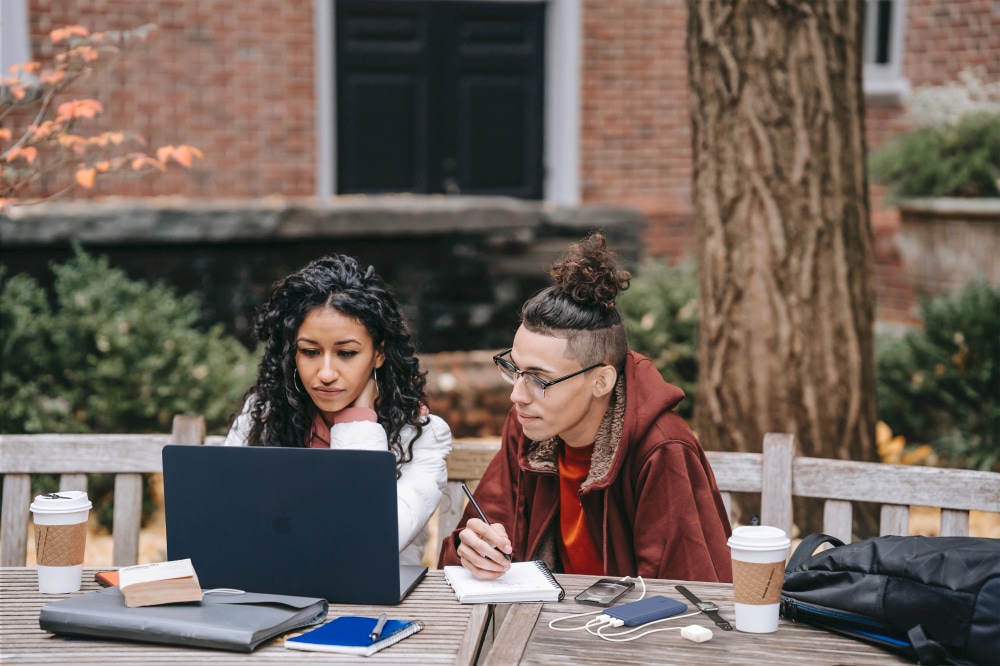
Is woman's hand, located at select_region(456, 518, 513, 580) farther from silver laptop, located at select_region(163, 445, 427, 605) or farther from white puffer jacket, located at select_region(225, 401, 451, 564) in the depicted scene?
white puffer jacket, located at select_region(225, 401, 451, 564)

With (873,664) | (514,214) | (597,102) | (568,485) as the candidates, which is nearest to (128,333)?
(514,214)

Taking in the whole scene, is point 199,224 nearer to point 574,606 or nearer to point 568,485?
point 568,485

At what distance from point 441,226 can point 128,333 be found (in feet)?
7.84

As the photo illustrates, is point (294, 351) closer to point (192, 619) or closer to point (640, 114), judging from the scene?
point (192, 619)

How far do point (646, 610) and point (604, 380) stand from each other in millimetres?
658

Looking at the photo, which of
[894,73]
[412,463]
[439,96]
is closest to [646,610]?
[412,463]

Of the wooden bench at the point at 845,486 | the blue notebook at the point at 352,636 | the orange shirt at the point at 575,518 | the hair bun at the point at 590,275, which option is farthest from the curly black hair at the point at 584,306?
the blue notebook at the point at 352,636

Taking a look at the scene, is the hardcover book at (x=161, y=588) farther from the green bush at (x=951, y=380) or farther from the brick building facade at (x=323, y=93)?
the brick building facade at (x=323, y=93)

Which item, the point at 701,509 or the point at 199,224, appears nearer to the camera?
the point at 701,509

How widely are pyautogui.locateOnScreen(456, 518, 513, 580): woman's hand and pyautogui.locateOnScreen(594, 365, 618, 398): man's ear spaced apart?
477 millimetres

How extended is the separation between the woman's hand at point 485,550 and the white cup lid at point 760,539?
1.62 ft

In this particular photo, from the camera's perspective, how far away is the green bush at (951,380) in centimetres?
555

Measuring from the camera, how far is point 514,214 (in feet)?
24.1

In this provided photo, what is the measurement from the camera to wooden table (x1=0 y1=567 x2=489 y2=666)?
189 centimetres
